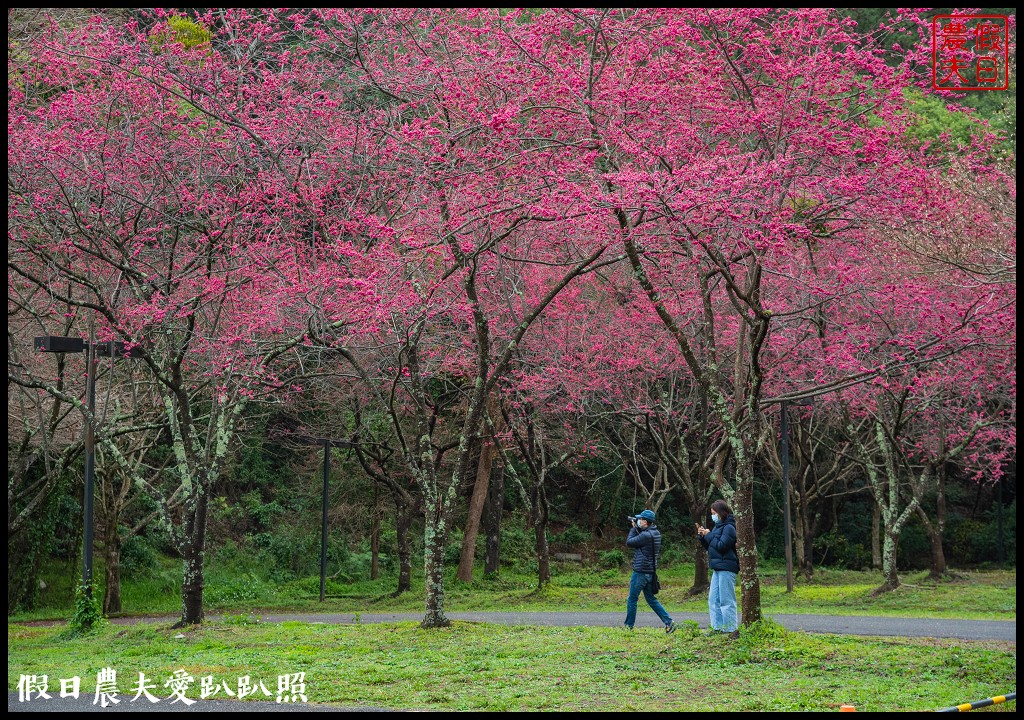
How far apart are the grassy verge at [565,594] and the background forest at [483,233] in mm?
449

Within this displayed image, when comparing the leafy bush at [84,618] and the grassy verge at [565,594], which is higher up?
the leafy bush at [84,618]

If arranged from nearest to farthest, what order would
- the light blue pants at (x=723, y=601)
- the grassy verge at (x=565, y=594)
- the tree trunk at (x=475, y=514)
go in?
the light blue pants at (x=723, y=601), the grassy verge at (x=565, y=594), the tree trunk at (x=475, y=514)

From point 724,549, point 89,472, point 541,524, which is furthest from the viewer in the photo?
point 541,524

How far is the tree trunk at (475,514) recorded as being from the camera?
25.6 meters

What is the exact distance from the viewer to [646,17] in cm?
1163

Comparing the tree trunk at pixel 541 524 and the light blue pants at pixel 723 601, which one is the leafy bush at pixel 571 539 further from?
the light blue pants at pixel 723 601

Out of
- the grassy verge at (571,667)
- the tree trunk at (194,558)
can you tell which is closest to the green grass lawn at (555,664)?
the grassy verge at (571,667)

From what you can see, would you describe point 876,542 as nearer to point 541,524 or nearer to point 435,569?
point 541,524

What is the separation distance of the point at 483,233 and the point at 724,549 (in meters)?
5.76

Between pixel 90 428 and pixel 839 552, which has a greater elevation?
pixel 90 428

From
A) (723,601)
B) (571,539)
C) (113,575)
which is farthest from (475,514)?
(723,601)

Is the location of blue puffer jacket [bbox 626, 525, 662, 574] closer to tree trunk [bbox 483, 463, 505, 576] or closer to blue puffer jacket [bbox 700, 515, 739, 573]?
blue puffer jacket [bbox 700, 515, 739, 573]

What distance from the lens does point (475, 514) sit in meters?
25.8

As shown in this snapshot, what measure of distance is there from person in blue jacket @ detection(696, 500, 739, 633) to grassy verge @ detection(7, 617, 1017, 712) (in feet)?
1.04
